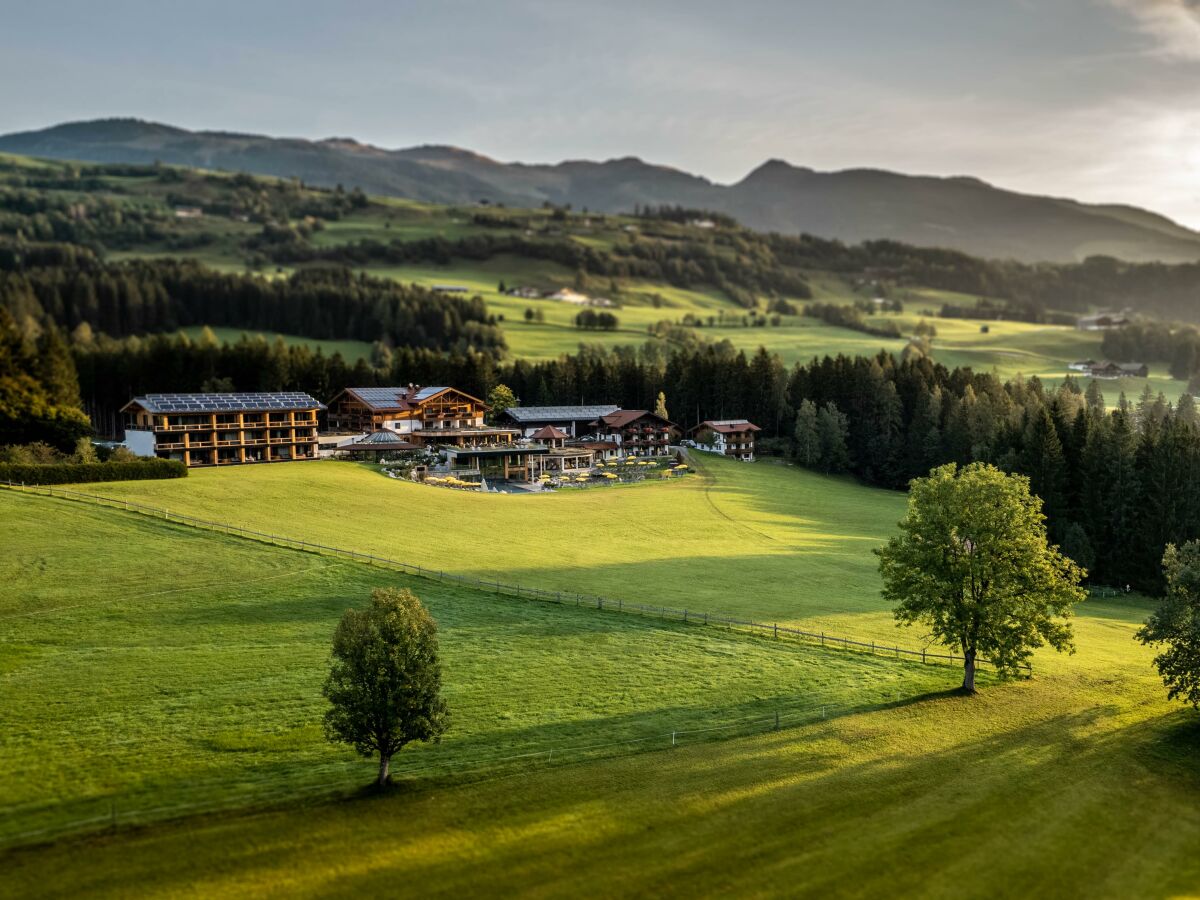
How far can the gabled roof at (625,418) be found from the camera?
405ft

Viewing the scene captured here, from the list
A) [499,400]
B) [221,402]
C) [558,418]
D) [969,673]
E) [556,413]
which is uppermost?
[221,402]

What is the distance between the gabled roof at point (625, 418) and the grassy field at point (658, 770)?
192 ft

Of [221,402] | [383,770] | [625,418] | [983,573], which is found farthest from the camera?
[625,418]

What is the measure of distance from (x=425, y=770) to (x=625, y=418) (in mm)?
95236

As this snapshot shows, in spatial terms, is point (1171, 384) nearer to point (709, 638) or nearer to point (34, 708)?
point (709, 638)

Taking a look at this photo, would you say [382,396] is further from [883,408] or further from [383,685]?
[383,685]

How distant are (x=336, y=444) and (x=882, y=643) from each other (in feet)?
260

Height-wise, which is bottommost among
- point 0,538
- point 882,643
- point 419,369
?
point 882,643

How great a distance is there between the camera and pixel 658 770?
31.3m

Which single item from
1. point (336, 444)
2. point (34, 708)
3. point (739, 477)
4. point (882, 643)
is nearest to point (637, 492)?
point (739, 477)

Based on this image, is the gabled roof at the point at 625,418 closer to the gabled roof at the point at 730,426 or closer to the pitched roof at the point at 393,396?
the gabled roof at the point at 730,426

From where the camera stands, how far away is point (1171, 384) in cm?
16938

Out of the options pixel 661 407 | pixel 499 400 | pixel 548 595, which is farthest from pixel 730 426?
pixel 548 595

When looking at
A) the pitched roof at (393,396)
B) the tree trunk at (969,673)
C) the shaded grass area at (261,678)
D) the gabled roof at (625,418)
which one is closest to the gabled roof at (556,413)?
the gabled roof at (625,418)
